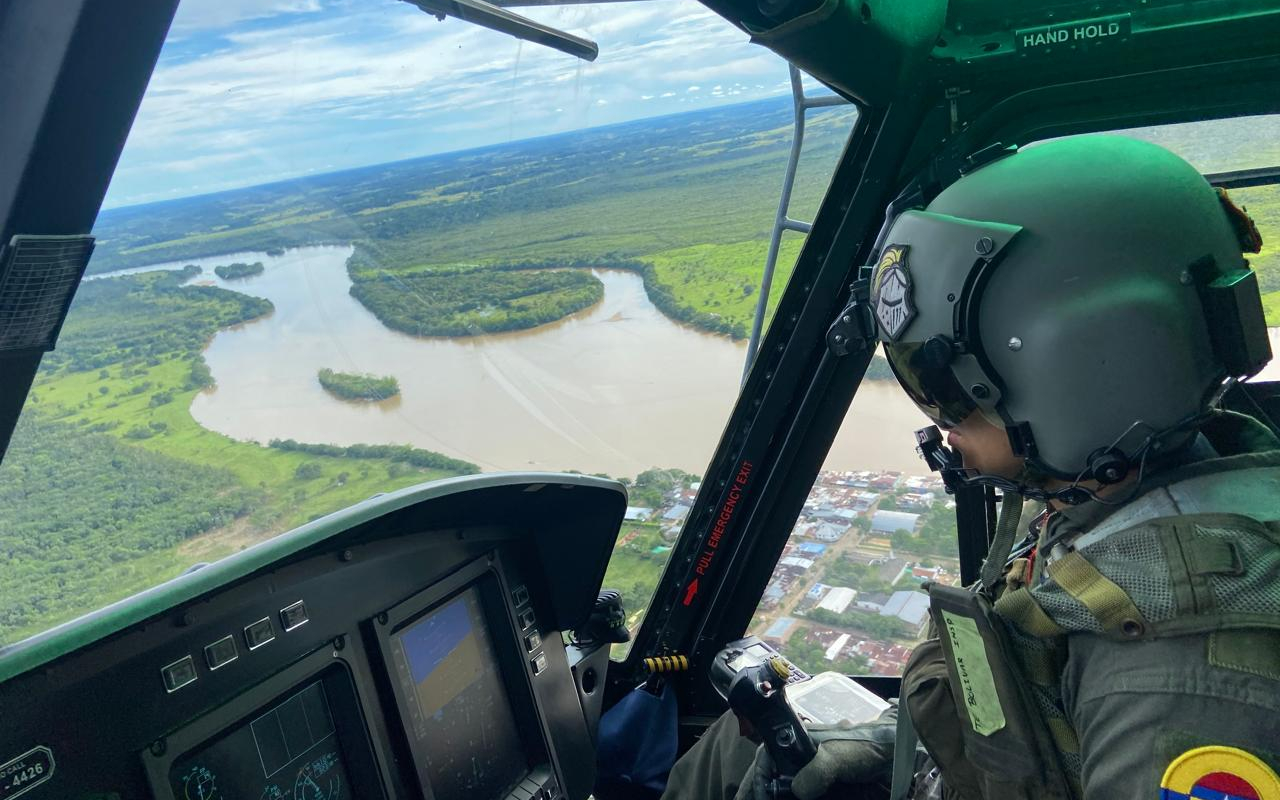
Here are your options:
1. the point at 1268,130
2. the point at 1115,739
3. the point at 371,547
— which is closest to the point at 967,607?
the point at 1115,739

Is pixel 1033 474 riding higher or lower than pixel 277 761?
higher

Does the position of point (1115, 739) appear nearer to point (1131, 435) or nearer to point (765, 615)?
point (1131, 435)

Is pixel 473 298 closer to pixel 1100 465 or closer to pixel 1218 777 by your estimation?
pixel 1100 465

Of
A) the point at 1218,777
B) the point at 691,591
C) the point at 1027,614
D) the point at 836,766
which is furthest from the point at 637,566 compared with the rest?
the point at 1218,777

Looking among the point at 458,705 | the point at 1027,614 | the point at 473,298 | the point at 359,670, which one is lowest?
the point at 458,705

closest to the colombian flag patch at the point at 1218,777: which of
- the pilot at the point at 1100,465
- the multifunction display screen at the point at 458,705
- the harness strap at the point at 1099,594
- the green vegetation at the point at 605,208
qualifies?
the pilot at the point at 1100,465

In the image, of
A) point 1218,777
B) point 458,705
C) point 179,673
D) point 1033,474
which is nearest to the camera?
point 1218,777

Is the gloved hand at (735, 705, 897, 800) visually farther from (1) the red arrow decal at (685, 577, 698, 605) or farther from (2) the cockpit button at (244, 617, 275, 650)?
(2) the cockpit button at (244, 617, 275, 650)
